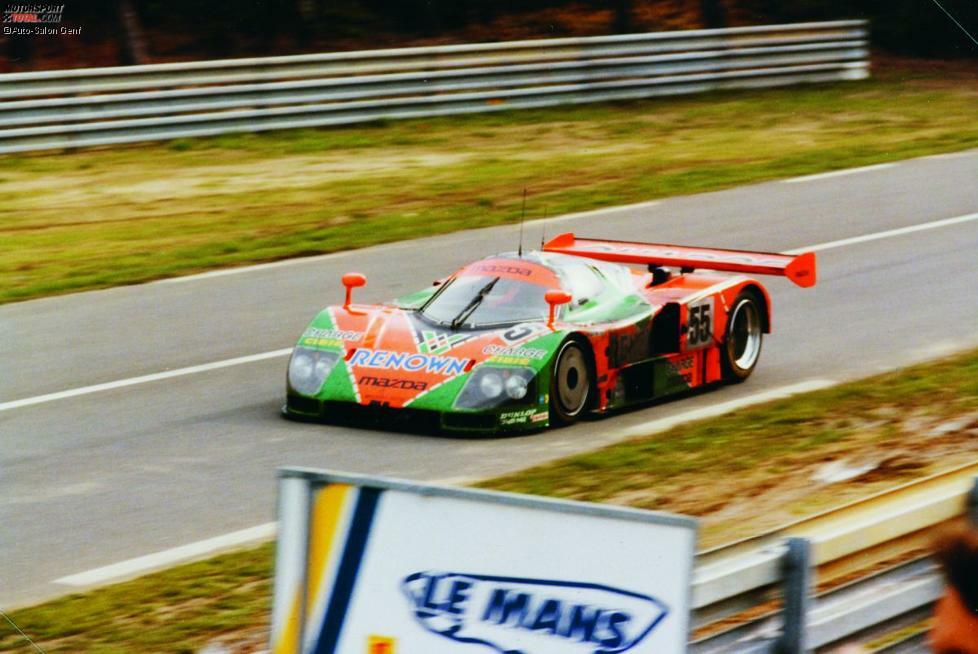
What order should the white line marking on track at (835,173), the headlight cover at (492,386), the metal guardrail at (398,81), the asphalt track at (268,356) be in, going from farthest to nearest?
the white line marking on track at (835,173) → the metal guardrail at (398,81) → the headlight cover at (492,386) → the asphalt track at (268,356)

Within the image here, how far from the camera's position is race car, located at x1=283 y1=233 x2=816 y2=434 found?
9.95m

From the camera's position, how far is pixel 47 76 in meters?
18.0

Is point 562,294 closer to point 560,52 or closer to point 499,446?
point 499,446

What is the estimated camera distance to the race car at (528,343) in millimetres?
9953

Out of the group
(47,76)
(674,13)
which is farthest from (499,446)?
(674,13)

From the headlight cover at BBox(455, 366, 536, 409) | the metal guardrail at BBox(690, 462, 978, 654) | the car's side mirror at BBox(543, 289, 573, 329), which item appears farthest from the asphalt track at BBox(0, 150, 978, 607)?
the metal guardrail at BBox(690, 462, 978, 654)

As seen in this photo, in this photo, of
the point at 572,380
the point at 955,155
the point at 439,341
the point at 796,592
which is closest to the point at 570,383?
the point at 572,380

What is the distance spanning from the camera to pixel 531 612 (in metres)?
4.45

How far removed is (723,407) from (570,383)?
50.3 inches

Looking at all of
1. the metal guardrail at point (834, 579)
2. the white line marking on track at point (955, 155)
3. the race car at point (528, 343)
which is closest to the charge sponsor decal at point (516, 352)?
the race car at point (528, 343)

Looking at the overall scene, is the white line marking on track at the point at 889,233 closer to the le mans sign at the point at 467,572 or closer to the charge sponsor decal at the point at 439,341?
the charge sponsor decal at the point at 439,341

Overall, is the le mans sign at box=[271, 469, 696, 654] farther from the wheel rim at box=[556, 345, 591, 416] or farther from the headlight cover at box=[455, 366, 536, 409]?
the wheel rim at box=[556, 345, 591, 416]

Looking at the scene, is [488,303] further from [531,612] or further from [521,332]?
[531,612]

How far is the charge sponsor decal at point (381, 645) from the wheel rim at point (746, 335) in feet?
24.1
